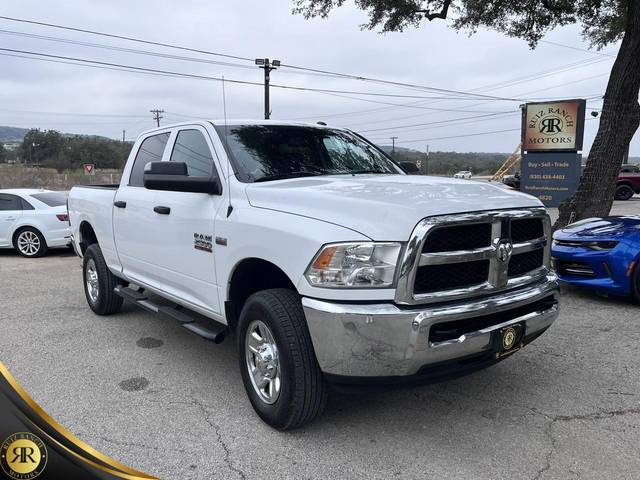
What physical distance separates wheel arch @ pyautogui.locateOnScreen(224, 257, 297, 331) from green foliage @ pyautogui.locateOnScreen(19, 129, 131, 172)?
246 ft

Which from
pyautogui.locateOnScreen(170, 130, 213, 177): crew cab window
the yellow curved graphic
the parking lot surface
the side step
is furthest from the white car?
the yellow curved graphic

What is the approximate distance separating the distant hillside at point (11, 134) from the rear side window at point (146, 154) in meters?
91.4

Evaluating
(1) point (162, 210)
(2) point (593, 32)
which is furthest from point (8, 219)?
(2) point (593, 32)

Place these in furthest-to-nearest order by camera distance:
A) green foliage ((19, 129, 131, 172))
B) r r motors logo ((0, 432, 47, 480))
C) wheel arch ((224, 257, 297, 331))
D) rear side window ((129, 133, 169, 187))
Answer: green foliage ((19, 129, 131, 172)), rear side window ((129, 133, 169, 187)), wheel arch ((224, 257, 297, 331)), r r motors logo ((0, 432, 47, 480))

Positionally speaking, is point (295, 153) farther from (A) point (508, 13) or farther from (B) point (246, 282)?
(A) point (508, 13)

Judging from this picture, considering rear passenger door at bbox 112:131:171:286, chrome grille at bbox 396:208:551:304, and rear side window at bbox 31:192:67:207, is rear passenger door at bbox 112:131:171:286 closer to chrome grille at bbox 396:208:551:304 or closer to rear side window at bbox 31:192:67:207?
chrome grille at bbox 396:208:551:304

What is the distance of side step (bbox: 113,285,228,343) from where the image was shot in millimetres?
3832

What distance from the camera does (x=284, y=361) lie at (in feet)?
10.1

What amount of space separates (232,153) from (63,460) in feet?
8.86

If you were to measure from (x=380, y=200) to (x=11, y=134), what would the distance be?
103169 mm

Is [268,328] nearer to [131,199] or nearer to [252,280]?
[252,280]

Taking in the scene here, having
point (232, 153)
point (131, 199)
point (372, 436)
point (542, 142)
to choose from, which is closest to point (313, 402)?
point (372, 436)

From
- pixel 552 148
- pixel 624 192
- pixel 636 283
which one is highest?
pixel 552 148

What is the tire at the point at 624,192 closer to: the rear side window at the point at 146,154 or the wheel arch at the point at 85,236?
the wheel arch at the point at 85,236
